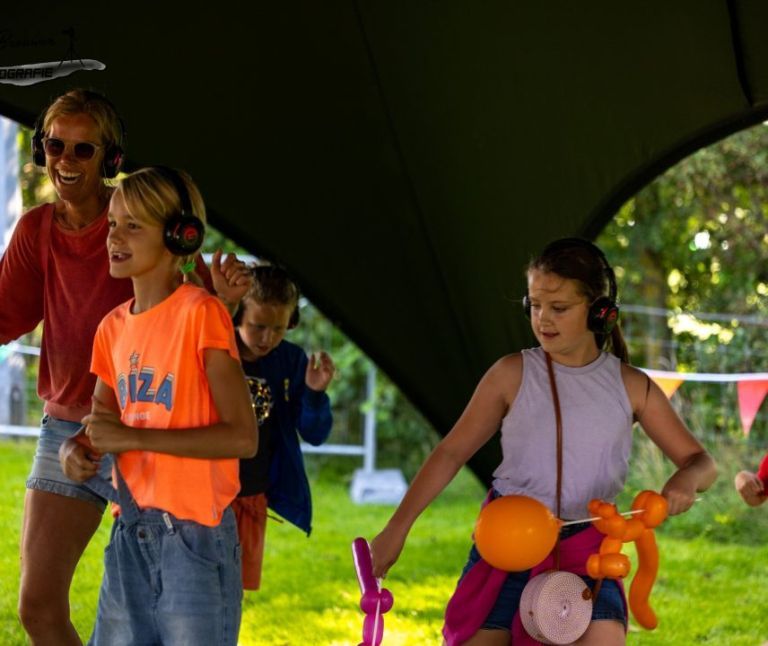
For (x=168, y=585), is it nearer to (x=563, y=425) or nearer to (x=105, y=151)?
(x=563, y=425)

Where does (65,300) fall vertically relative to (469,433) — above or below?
above

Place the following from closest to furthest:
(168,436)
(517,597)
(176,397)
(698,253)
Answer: (168,436), (176,397), (517,597), (698,253)

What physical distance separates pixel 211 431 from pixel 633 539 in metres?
0.96

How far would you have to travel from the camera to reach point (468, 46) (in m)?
4.39

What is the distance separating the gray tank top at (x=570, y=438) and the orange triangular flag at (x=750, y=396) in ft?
8.04

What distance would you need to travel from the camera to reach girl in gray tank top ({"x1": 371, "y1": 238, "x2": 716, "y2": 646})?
125 inches

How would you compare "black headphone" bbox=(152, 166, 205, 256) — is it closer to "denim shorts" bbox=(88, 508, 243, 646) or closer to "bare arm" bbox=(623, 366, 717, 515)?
"denim shorts" bbox=(88, 508, 243, 646)

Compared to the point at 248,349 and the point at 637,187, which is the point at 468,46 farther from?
the point at 248,349

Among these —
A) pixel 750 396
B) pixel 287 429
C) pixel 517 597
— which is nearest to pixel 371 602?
pixel 517 597

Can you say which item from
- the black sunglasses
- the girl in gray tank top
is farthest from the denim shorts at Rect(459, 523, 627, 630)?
the black sunglasses

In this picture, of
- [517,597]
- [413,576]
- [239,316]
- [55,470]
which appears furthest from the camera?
[413,576]

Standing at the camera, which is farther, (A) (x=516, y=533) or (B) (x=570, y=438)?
(B) (x=570, y=438)

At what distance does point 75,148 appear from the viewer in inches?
131

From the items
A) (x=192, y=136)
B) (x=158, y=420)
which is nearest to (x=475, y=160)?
(x=192, y=136)
